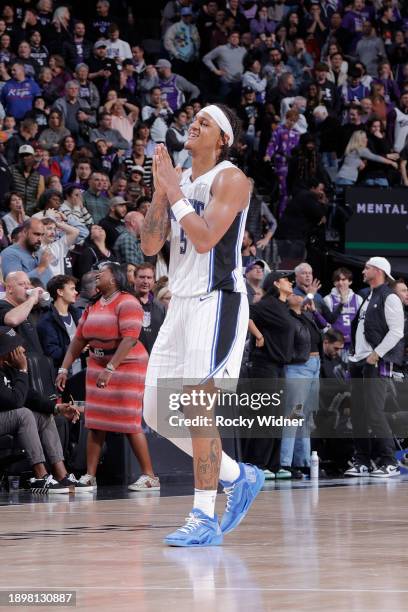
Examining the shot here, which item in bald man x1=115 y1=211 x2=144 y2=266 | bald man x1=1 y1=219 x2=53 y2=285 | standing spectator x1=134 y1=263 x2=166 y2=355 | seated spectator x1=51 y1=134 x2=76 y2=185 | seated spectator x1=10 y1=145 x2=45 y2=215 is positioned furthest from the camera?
seated spectator x1=51 y1=134 x2=76 y2=185

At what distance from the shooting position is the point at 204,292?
6445 millimetres

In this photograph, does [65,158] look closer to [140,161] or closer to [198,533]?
[140,161]

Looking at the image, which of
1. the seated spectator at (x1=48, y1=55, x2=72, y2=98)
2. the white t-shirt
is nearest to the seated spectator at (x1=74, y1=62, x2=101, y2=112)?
the seated spectator at (x1=48, y1=55, x2=72, y2=98)

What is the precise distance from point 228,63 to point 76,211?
796 centimetres

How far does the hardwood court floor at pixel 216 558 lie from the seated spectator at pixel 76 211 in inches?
216

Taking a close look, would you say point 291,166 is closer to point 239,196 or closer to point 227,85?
point 227,85

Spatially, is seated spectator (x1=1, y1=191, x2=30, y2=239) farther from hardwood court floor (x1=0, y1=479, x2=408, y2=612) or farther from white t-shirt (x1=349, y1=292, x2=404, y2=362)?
hardwood court floor (x1=0, y1=479, x2=408, y2=612)

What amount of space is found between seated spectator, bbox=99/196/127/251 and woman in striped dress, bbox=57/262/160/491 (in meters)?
3.30

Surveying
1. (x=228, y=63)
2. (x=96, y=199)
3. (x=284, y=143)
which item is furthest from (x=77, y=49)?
(x=96, y=199)

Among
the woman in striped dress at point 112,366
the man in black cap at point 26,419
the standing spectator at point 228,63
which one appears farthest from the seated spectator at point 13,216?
the standing spectator at point 228,63

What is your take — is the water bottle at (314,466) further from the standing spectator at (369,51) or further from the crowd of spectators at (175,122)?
the standing spectator at (369,51)

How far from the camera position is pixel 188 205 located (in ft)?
20.9

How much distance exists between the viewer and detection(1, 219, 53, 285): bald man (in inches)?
481

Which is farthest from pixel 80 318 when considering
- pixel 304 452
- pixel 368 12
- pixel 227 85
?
pixel 368 12
